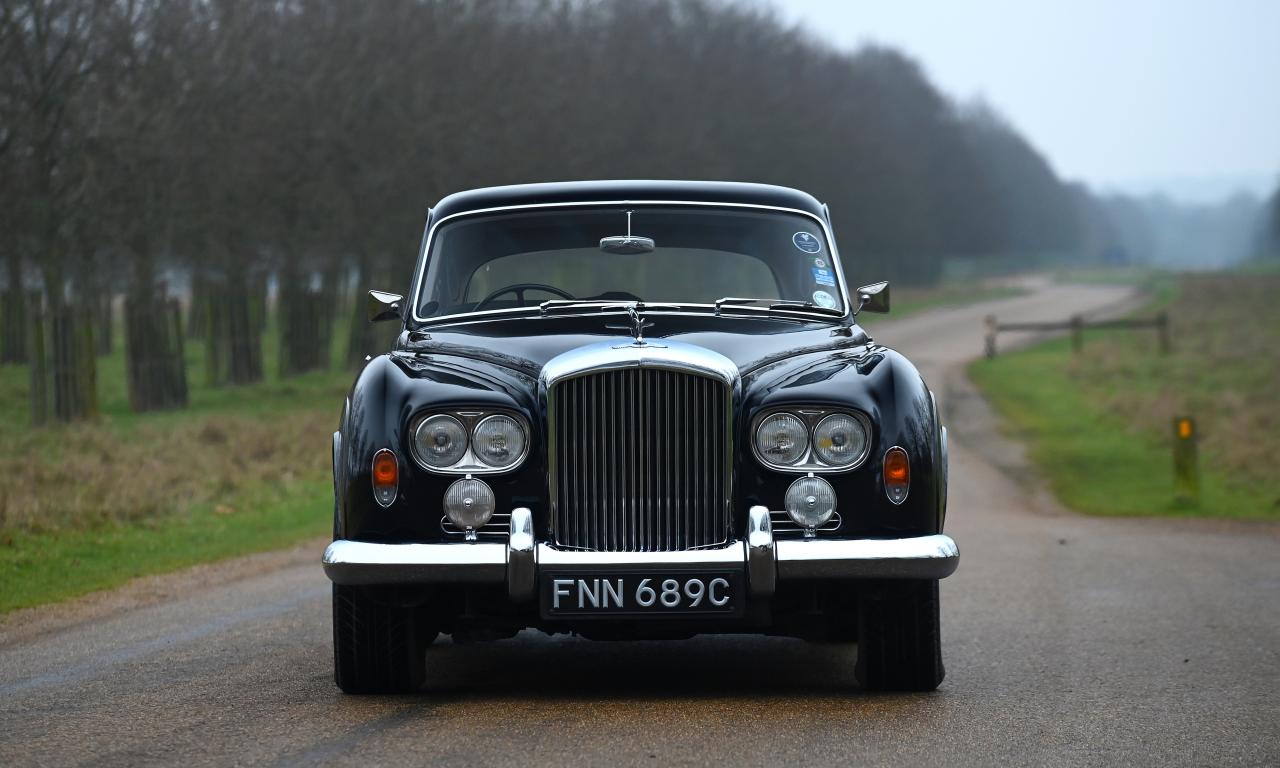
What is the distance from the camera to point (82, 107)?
941 inches

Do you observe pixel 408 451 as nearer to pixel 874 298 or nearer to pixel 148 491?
pixel 874 298

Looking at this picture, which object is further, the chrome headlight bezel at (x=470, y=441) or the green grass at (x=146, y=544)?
the green grass at (x=146, y=544)

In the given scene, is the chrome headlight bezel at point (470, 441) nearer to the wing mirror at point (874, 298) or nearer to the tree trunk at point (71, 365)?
the wing mirror at point (874, 298)

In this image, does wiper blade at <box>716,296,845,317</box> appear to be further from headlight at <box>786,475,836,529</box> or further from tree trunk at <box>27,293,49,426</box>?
tree trunk at <box>27,293,49,426</box>

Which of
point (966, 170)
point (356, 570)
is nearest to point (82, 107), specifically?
point (356, 570)

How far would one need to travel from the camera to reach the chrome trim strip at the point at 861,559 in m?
6.23

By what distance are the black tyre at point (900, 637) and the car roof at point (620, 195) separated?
7.07 ft

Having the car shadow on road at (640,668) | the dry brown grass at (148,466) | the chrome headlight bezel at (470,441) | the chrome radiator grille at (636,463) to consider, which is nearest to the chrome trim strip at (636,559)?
the chrome radiator grille at (636,463)

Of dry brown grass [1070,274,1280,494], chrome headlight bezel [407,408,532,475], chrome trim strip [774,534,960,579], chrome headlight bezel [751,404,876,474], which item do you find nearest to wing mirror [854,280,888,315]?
chrome headlight bezel [751,404,876,474]

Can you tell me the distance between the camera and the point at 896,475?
6469 millimetres

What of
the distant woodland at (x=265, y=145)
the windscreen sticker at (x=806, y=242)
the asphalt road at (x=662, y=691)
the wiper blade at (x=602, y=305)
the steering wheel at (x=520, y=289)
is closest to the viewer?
the asphalt road at (x=662, y=691)

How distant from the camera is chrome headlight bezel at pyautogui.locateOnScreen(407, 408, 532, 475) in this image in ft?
20.9

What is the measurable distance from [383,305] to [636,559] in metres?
2.40

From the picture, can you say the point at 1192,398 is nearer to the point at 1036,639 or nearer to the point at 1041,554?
the point at 1041,554
